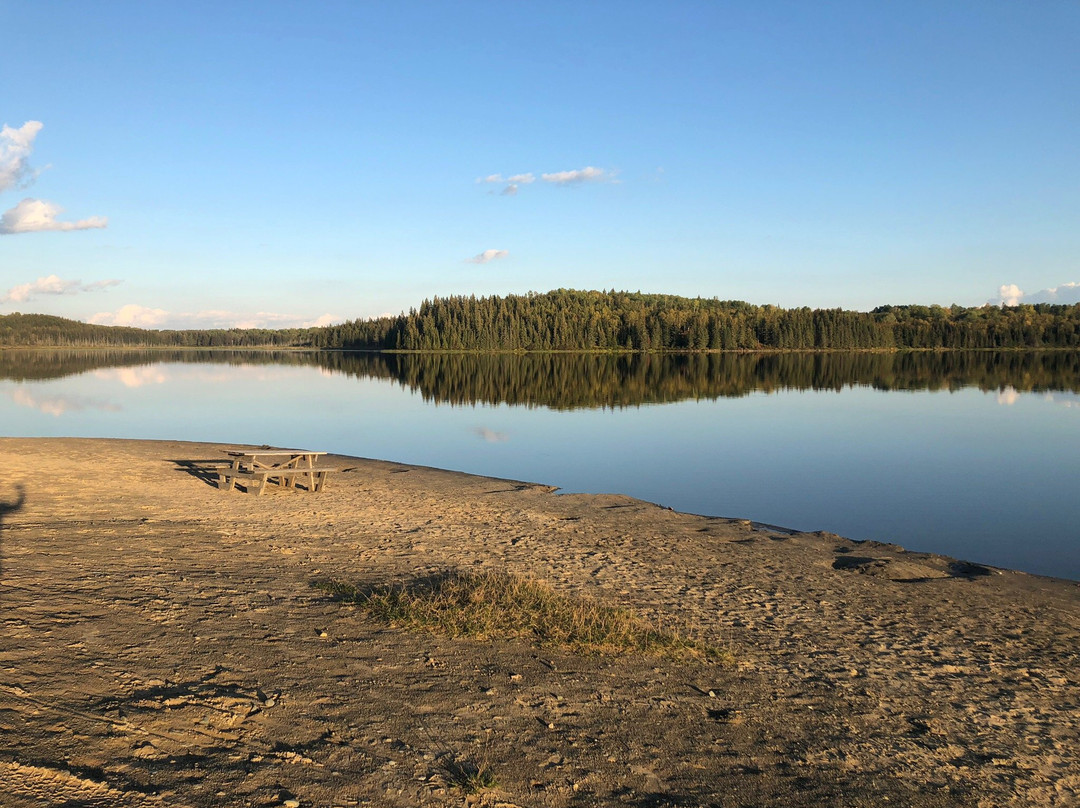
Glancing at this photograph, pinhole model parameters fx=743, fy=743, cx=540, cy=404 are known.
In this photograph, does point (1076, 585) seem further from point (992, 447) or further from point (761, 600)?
point (992, 447)

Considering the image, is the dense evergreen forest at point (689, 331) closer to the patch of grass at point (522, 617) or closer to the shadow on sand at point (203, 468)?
the shadow on sand at point (203, 468)

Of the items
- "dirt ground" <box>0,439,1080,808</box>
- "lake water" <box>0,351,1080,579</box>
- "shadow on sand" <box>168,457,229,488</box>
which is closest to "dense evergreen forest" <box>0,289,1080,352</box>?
"lake water" <box>0,351,1080,579</box>

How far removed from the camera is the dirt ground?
225 inches

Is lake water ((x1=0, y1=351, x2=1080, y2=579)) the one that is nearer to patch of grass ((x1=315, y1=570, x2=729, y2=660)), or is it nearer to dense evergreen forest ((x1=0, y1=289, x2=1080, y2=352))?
patch of grass ((x1=315, y1=570, x2=729, y2=660))

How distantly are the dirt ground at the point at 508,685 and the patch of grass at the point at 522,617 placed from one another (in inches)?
11.4

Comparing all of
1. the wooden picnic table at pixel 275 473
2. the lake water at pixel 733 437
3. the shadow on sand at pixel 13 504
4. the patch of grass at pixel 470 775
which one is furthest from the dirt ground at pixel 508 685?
the lake water at pixel 733 437

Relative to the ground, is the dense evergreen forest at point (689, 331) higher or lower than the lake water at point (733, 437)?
higher

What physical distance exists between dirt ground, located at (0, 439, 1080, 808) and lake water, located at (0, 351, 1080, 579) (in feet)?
22.6

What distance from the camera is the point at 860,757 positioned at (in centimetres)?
652

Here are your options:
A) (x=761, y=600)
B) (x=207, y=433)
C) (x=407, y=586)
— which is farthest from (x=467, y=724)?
(x=207, y=433)

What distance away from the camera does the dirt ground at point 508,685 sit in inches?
225

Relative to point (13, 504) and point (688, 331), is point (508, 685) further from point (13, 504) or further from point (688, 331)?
point (688, 331)

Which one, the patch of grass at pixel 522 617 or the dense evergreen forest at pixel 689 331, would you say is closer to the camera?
the patch of grass at pixel 522 617

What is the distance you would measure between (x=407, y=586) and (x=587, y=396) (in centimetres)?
4502
